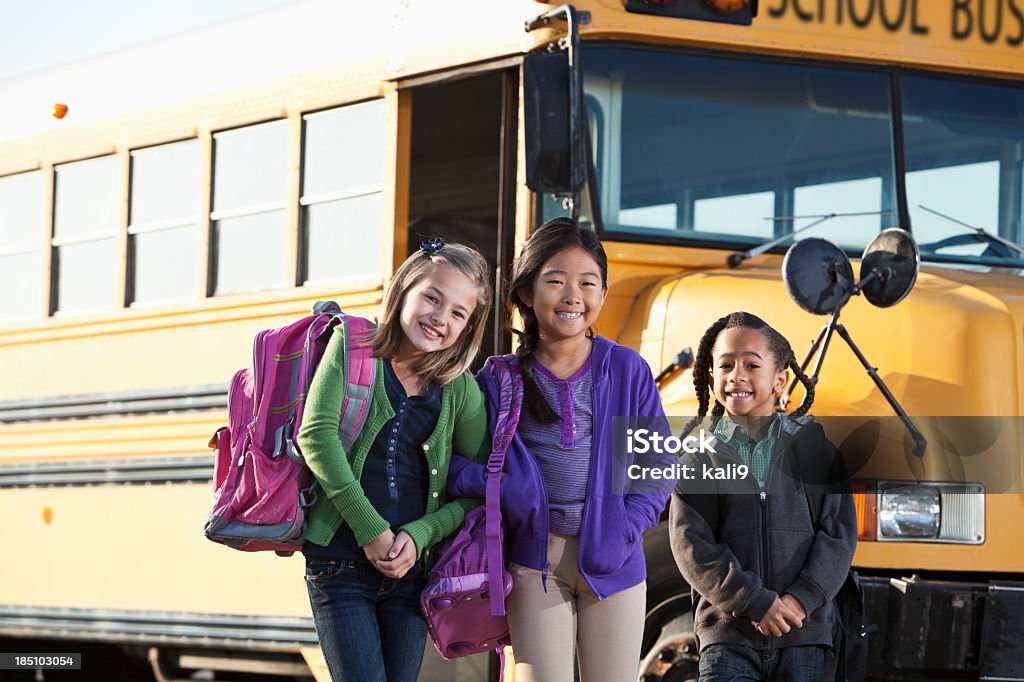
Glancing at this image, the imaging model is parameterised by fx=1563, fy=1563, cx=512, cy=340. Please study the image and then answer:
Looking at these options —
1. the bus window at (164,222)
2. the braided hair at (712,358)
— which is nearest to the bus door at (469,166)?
the bus window at (164,222)

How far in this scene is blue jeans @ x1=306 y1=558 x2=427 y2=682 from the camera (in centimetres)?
276

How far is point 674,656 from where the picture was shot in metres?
3.84

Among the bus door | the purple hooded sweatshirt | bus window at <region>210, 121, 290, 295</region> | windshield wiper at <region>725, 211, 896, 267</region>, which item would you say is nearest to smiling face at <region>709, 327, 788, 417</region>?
the purple hooded sweatshirt

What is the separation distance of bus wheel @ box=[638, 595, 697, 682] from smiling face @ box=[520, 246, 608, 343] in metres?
1.17

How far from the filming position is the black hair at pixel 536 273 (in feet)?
9.62

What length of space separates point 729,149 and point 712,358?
1.26 m

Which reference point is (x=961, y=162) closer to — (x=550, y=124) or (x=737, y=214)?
(x=737, y=214)

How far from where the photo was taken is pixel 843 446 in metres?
3.69

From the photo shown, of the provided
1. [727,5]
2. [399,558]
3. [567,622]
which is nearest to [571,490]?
[567,622]

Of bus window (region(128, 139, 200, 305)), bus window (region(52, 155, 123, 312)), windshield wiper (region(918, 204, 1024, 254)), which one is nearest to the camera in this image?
windshield wiper (region(918, 204, 1024, 254))

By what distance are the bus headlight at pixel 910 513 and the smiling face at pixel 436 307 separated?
1348mm

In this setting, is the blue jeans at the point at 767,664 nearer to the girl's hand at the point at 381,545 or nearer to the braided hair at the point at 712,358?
the braided hair at the point at 712,358

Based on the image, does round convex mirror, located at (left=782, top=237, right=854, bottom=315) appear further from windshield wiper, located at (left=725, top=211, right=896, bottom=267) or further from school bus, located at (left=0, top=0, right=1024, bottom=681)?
windshield wiper, located at (left=725, top=211, right=896, bottom=267)

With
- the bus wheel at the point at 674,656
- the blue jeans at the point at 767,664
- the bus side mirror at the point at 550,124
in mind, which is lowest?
the bus wheel at the point at 674,656
